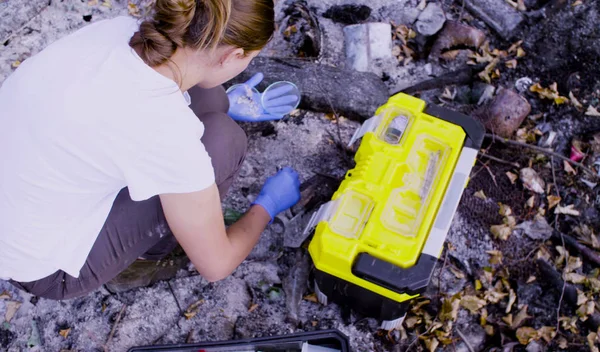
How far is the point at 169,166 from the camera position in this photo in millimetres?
1303

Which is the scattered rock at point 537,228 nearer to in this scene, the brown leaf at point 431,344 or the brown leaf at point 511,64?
the brown leaf at point 431,344

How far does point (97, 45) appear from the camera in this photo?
135 cm

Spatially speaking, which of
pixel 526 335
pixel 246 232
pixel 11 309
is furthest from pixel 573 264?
pixel 11 309

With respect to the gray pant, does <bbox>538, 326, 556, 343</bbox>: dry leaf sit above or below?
below

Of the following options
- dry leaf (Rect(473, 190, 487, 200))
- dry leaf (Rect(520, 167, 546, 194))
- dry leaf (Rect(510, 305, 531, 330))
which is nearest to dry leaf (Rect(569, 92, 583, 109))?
dry leaf (Rect(520, 167, 546, 194))

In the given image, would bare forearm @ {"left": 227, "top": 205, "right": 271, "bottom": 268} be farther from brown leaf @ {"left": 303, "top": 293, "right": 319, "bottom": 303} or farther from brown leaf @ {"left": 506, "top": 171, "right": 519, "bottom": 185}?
brown leaf @ {"left": 506, "top": 171, "right": 519, "bottom": 185}

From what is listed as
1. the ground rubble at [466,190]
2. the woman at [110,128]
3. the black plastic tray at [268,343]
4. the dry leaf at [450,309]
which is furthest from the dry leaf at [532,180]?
the woman at [110,128]

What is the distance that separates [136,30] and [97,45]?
0.12 metres

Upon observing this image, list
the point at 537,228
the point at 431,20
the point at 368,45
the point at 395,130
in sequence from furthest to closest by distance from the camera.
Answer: the point at 431,20, the point at 368,45, the point at 537,228, the point at 395,130

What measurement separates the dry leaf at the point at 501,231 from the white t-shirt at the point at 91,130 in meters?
1.49

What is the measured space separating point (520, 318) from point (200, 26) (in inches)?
69.2

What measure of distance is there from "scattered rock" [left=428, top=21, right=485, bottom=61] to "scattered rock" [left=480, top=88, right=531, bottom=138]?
0.42m

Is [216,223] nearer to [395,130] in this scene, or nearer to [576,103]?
[395,130]

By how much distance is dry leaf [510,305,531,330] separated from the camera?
2150 mm
